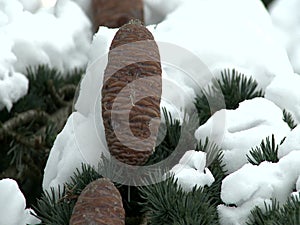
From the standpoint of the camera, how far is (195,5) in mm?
1151

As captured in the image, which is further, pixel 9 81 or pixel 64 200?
pixel 9 81

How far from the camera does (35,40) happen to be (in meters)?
1.16

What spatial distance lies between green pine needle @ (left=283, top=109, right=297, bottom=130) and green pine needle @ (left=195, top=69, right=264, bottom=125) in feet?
0.19

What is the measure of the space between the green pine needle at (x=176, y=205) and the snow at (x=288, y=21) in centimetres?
65

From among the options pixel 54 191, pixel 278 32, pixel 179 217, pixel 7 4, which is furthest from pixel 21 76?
pixel 278 32

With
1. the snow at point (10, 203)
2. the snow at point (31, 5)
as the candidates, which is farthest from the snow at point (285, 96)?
the snow at point (31, 5)

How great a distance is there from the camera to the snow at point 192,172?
78 centimetres

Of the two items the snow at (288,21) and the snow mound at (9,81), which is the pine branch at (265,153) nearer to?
the snow mound at (9,81)

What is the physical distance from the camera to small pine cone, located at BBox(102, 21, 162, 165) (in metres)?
0.77

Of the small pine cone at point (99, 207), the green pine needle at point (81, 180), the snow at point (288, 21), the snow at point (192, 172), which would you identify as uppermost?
the small pine cone at point (99, 207)

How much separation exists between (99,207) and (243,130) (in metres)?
0.27

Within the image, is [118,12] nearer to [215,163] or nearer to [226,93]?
[226,93]

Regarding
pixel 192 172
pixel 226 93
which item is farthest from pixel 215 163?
pixel 226 93

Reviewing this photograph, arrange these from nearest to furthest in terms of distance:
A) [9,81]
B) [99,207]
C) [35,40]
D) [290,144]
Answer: [99,207], [290,144], [9,81], [35,40]
